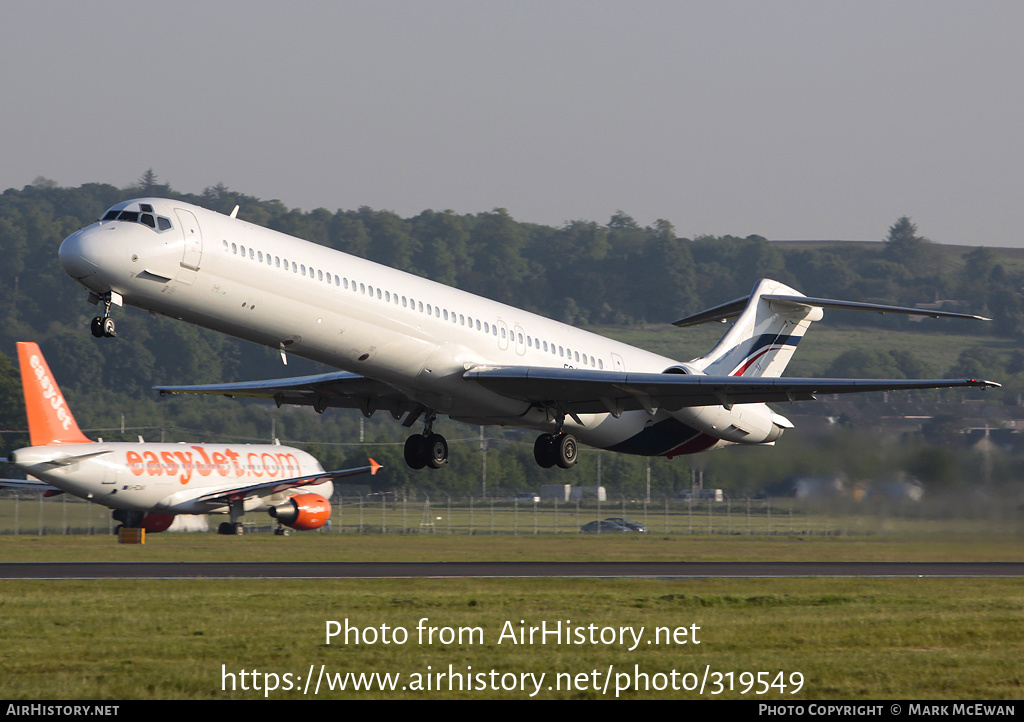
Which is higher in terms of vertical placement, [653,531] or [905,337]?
[905,337]

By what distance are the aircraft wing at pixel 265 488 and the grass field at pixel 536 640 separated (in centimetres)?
2215

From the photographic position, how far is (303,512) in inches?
2223

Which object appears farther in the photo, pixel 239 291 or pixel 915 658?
pixel 239 291

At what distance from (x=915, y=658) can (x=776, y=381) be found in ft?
25.3

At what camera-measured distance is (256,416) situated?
111 m

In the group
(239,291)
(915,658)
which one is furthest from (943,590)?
(239,291)

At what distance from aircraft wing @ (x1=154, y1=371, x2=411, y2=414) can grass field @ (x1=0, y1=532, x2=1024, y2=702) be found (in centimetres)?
438

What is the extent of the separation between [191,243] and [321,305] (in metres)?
2.74

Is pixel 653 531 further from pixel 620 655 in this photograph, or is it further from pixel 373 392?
pixel 620 655

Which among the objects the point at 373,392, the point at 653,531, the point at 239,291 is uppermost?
the point at 239,291

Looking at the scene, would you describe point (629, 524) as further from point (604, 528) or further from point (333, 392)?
point (333, 392)

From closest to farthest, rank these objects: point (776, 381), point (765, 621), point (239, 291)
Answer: point (239, 291), point (765, 621), point (776, 381)

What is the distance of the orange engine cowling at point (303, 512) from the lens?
56000mm
